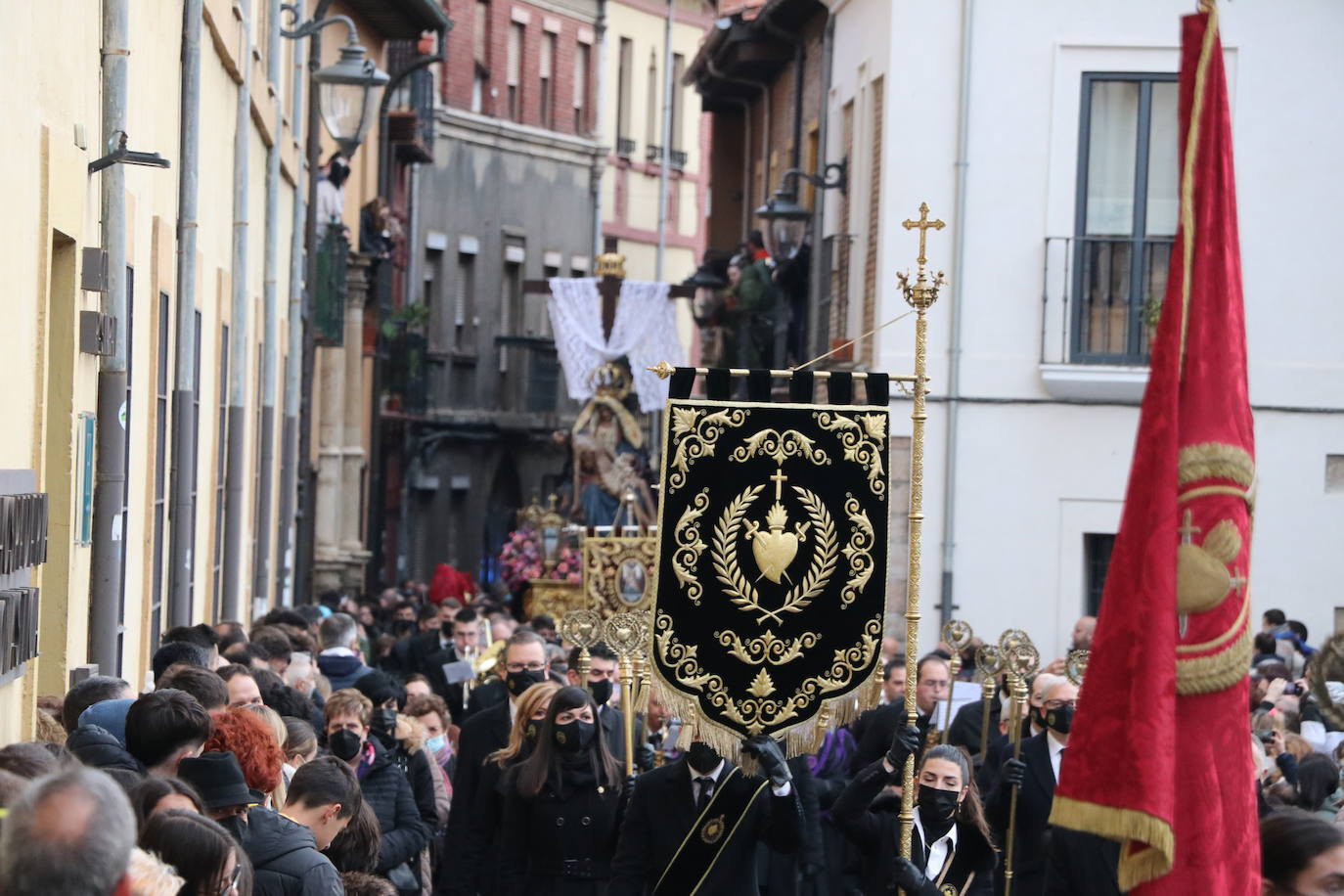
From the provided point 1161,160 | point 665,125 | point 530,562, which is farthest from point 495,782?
point 665,125

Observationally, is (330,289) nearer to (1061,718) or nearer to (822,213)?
(822,213)

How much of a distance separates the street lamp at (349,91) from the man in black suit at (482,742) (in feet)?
25.5

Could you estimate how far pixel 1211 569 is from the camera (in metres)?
6.03

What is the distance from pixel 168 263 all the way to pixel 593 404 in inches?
551

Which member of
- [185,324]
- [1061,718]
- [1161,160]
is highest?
[1161,160]

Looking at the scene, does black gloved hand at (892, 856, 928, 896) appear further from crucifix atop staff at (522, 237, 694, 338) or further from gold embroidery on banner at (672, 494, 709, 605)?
crucifix atop staff at (522, 237, 694, 338)

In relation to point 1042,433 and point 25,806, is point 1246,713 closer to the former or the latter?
point 25,806

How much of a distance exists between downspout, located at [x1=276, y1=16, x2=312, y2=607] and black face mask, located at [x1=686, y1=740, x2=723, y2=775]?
13.6 meters

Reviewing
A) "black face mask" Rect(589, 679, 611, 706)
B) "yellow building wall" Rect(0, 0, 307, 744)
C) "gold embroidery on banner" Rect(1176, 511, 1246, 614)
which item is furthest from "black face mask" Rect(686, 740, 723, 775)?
"black face mask" Rect(589, 679, 611, 706)

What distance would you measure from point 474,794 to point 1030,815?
253 cm

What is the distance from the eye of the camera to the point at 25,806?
4.12m

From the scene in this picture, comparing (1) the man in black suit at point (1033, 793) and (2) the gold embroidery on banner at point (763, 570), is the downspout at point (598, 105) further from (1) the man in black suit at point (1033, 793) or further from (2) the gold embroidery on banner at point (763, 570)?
(2) the gold embroidery on banner at point (763, 570)

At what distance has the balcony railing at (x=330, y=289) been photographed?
88.4 ft

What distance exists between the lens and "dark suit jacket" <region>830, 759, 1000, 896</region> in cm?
898
